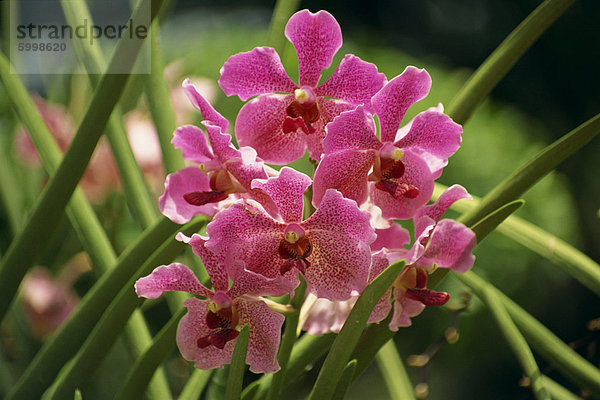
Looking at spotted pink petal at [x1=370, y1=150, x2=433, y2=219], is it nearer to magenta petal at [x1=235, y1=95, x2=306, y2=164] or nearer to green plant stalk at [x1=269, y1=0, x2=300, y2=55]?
magenta petal at [x1=235, y1=95, x2=306, y2=164]

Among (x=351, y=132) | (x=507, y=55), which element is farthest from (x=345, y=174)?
(x=507, y=55)

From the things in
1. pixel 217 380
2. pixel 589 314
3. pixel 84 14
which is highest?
pixel 84 14

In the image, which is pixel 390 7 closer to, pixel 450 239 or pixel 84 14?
pixel 84 14

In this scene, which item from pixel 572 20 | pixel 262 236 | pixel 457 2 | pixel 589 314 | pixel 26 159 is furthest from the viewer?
pixel 457 2

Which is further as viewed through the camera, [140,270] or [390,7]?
[390,7]

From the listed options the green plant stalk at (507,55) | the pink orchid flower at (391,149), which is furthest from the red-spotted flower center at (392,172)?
the green plant stalk at (507,55)

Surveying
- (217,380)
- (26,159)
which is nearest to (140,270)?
(217,380)
